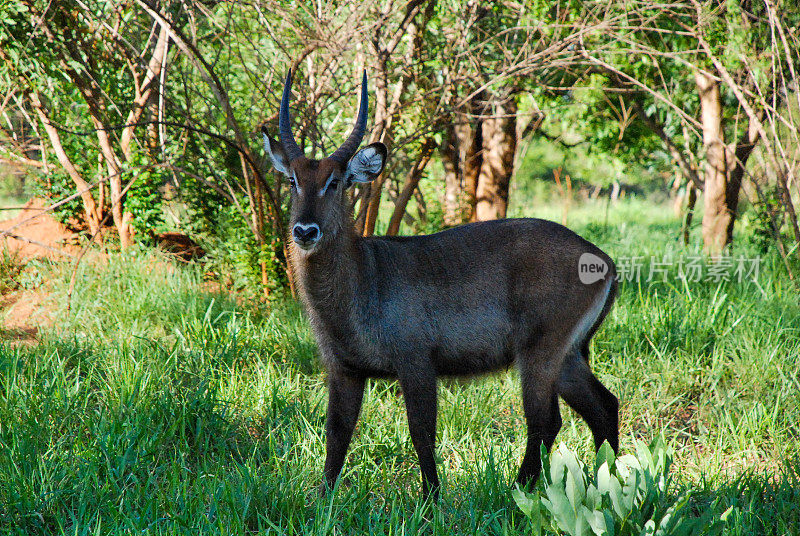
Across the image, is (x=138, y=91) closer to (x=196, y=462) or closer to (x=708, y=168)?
(x=196, y=462)

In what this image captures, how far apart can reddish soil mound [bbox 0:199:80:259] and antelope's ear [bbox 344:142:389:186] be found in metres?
3.82

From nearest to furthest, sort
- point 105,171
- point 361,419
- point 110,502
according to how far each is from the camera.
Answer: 1. point 110,502
2. point 361,419
3. point 105,171

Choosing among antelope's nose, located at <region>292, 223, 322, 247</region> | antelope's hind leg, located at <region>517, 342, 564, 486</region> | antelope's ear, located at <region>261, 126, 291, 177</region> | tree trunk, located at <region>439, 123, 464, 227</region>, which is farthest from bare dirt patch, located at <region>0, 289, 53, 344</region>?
tree trunk, located at <region>439, 123, 464, 227</region>

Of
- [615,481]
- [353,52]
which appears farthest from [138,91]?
[615,481]

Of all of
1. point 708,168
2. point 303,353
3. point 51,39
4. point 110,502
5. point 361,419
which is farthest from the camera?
point 708,168

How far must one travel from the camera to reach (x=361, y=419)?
3.90 m

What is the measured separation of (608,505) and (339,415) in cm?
134

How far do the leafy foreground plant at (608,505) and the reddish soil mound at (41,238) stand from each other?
196 inches

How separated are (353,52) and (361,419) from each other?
2.32 metres

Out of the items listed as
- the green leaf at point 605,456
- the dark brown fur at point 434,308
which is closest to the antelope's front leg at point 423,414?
the dark brown fur at point 434,308

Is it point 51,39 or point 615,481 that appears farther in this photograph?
point 51,39

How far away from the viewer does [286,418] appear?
3.86 m

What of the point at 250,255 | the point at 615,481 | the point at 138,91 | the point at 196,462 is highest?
the point at 138,91

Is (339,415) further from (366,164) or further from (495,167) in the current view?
(495,167)
